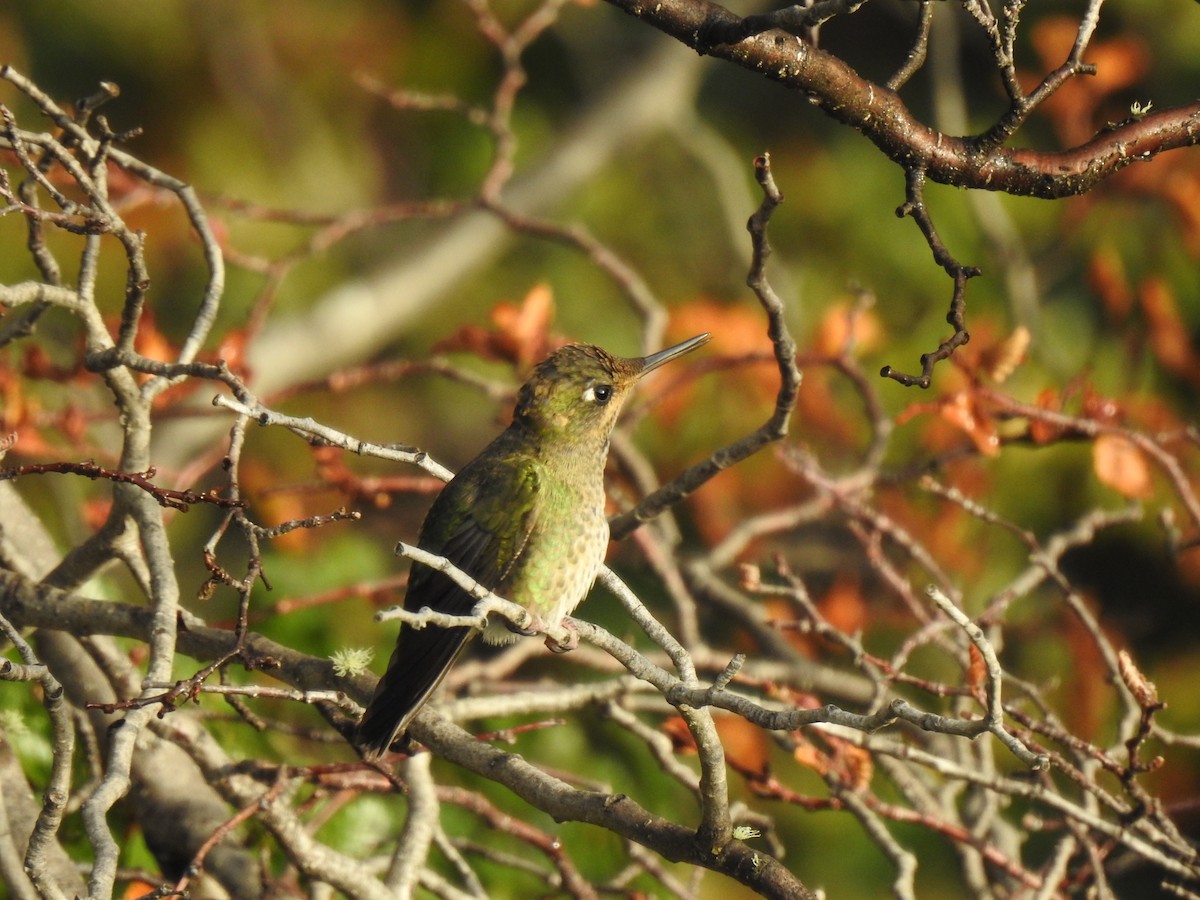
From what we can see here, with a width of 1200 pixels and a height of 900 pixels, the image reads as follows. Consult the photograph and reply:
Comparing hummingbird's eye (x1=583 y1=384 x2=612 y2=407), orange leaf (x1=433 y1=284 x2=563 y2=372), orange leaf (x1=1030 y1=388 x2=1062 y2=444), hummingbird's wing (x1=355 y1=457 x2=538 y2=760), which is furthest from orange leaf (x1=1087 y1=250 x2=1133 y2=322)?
hummingbird's wing (x1=355 y1=457 x2=538 y2=760)

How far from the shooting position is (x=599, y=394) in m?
3.49

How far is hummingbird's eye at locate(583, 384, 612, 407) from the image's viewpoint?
137 inches

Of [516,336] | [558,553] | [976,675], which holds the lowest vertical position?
[976,675]

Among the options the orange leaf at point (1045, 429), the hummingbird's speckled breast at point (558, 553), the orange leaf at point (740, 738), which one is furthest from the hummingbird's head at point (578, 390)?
the orange leaf at point (740, 738)

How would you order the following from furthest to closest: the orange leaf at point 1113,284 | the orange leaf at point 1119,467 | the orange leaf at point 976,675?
the orange leaf at point 1113,284
the orange leaf at point 1119,467
the orange leaf at point 976,675

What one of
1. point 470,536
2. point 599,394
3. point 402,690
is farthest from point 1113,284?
point 402,690

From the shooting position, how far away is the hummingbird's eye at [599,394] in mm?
3480

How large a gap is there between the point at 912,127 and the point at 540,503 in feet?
4.57

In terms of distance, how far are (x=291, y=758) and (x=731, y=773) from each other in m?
1.80

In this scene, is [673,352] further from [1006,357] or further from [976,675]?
[976,675]

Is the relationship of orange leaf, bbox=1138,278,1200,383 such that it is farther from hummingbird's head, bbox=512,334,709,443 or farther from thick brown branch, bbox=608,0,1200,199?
thick brown branch, bbox=608,0,1200,199

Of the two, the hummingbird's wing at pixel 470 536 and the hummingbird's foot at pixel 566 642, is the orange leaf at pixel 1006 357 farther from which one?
the hummingbird's foot at pixel 566 642

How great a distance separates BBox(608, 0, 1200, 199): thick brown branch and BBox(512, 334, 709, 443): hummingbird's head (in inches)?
44.9

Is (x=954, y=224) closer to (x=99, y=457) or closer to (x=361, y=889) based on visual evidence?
(x=99, y=457)
